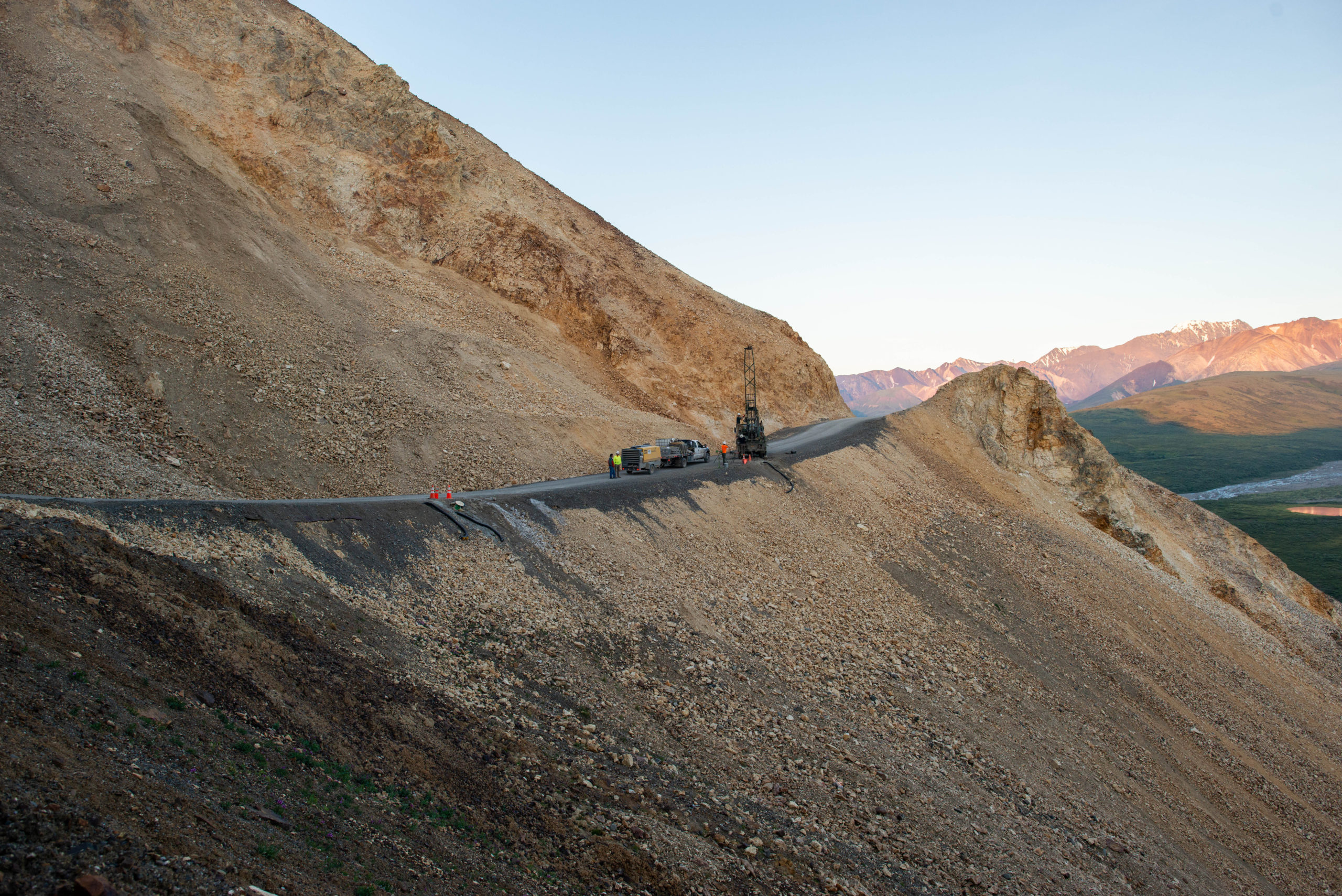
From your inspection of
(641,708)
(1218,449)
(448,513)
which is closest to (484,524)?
(448,513)

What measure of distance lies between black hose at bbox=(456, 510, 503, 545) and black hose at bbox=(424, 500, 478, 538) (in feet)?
0.32

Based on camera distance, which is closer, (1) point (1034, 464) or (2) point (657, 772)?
(2) point (657, 772)

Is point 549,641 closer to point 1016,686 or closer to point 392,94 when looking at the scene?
point 1016,686

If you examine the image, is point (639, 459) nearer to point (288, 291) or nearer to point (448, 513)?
point (448, 513)

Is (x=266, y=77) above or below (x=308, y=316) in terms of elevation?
above

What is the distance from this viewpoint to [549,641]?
15070 millimetres

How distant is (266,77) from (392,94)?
624 cm

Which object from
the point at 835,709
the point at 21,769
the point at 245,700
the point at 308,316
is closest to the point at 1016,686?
the point at 835,709

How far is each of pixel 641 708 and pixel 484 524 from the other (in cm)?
666

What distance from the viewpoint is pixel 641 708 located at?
1409 centimetres

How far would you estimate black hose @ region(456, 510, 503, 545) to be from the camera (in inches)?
713

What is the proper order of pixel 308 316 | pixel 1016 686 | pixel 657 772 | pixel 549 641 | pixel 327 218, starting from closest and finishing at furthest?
1. pixel 657 772
2. pixel 549 641
3. pixel 1016 686
4. pixel 308 316
5. pixel 327 218

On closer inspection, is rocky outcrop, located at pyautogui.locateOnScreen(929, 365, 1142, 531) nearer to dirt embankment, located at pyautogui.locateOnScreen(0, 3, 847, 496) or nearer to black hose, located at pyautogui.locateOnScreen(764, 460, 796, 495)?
dirt embankment, located at pyautogui.locateOnScreen(0, 3, 847, 496)

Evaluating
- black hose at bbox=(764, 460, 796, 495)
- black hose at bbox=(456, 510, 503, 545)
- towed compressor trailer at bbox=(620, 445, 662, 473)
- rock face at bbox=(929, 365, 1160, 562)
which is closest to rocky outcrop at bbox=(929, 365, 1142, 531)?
rock face at bbox=(929, 365, 1160, 562)
